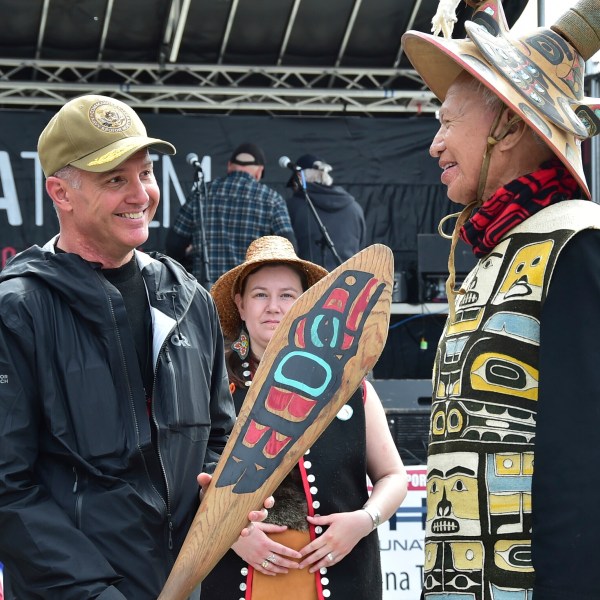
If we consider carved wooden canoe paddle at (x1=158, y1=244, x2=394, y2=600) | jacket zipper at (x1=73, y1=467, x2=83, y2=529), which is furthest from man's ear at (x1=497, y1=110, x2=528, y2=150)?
jacket zipper at (x1=73, y1=467, x2=83, y2=529)

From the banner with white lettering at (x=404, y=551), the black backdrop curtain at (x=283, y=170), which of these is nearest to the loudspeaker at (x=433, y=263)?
the black backdrop curtain at (x=283, y=170)

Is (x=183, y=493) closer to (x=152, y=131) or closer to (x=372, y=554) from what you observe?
(x=372, y=554)

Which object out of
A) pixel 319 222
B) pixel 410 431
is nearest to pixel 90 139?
pixel 410 431

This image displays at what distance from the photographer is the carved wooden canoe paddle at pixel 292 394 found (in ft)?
6.96

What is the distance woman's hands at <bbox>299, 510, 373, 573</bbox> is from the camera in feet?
9.48

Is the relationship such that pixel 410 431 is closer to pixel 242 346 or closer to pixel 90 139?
pixel 242 346

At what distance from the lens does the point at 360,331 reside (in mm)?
2266

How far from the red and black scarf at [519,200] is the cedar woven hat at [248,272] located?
3.81ft

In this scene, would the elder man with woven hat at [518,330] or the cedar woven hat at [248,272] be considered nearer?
the elder man with woven hat at [518,330]

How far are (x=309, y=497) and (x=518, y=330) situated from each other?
3.83 feet

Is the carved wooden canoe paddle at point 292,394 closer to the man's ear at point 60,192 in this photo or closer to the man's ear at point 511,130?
the man's ear at point 511,130

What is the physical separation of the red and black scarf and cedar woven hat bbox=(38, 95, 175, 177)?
0.78 m

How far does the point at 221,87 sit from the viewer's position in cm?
902

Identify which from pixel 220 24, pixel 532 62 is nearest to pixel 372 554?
pixel 532 62
